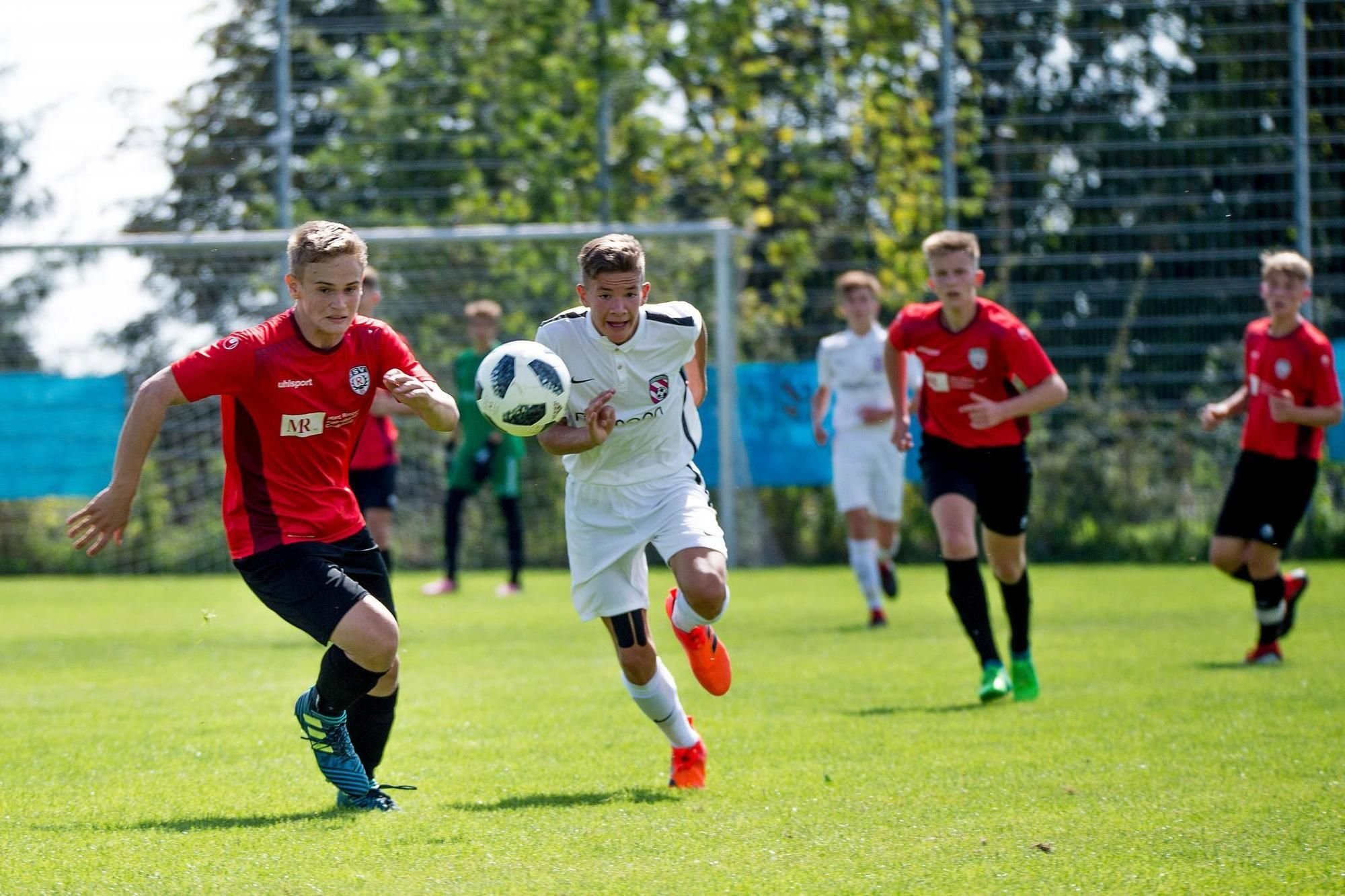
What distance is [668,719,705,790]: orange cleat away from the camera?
5.51 meters

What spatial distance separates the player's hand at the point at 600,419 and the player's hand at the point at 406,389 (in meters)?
0.53

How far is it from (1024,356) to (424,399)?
3.59 m

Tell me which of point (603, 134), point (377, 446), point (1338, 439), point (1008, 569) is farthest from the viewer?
point (603, 134)

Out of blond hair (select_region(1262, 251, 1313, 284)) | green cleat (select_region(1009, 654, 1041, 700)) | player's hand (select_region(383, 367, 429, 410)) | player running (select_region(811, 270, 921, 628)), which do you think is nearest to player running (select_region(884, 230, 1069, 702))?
green cleat (select_region(1009, 654, 1041, 700))

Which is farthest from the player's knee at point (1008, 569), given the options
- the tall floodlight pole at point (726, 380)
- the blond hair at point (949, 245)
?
the tall floodlight pole at point (726, 380)

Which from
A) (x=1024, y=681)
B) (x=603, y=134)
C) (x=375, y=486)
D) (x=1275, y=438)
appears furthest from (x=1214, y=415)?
(x=603, y=134)

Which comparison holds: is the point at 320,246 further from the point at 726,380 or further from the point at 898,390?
the point at 726,380

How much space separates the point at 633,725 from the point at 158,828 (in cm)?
255

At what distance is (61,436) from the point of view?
598 inches

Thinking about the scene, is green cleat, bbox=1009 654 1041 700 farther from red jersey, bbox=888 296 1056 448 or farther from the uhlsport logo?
the uhlsport logo

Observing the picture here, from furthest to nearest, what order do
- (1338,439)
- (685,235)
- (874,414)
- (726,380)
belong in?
1. (685,235)
2. (726,380)
3. (1338,439)
4. (874,414)

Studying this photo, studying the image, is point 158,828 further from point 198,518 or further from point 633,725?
point 198,518

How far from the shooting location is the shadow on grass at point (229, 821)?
4.89 m

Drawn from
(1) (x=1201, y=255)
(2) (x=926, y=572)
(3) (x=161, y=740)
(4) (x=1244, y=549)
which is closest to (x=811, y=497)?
(2) (x=926, y=572)
